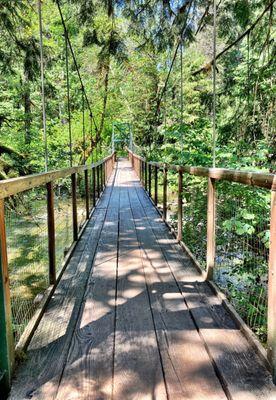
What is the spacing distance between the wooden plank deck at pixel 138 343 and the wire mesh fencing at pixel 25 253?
0.13 metres

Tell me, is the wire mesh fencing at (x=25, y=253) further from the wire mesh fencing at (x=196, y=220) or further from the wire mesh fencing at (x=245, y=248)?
the wire mesh fencing at (x=196, y=220)

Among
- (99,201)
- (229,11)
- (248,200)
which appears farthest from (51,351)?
(99,201)

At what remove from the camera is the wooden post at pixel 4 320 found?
3.87 feet

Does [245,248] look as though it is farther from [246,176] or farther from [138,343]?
[138,343]

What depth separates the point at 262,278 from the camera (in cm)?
246

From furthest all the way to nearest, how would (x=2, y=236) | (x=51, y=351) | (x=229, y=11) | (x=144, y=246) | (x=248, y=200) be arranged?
(x=229, y=11), (x=144, y=246), (x=248, y=200), (x=51, y=351), (x=2, y=236)

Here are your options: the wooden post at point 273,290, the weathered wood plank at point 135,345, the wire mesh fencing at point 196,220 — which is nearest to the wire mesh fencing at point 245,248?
the wire mesh fencing at point 196,220

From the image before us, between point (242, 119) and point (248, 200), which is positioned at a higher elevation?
point (242, 119)

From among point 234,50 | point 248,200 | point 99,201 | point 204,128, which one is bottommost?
point 99,201

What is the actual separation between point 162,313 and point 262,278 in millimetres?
945

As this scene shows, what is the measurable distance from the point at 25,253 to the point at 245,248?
4.45 ft

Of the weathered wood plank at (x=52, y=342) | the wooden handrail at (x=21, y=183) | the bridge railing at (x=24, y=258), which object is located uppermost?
the wooden handrail at (x=21, y=183)

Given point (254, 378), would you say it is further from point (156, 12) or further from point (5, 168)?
point (156, 12)

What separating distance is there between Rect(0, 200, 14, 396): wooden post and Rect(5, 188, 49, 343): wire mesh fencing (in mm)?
370
